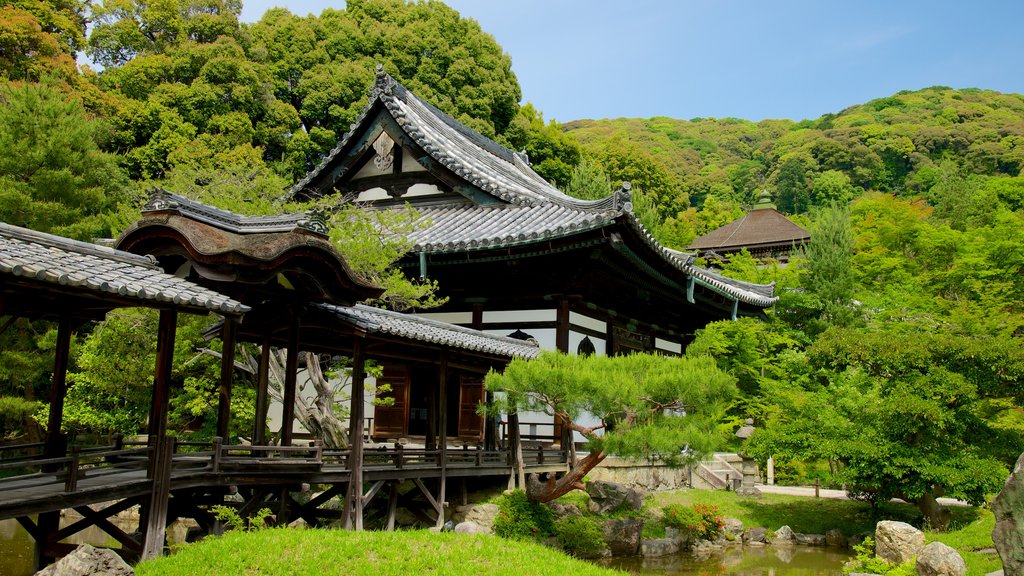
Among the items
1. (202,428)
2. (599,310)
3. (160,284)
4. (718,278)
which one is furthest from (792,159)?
(160,284)

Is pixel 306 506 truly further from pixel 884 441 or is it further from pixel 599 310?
pixel 884 441

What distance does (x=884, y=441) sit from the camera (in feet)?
47.7

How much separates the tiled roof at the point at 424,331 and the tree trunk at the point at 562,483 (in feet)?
6.39

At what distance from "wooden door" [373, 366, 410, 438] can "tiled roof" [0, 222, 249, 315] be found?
8126 millimetres

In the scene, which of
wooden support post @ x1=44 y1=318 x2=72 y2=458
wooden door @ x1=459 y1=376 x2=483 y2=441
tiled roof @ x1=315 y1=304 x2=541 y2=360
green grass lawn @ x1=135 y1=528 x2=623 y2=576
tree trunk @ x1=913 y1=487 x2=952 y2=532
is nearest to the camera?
green grass lawn @ x1=135 y1=528 x2=623 y2=576

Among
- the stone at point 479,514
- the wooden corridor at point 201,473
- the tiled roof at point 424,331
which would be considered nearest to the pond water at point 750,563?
the stone at point 479,514

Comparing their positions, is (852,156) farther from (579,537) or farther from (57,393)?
(57,393)

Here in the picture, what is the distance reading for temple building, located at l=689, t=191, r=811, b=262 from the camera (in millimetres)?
43000

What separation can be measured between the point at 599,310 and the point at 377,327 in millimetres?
8251

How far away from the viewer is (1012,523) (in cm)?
714

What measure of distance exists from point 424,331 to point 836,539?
1055 cm

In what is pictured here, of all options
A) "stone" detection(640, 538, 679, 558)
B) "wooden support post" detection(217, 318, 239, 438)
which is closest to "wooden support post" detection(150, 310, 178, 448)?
"wooden support post" detection(217, 318, 239, 438)

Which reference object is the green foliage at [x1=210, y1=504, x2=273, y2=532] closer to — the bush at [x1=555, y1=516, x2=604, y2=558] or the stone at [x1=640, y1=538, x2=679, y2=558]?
the bush at [x1=555, y1=516, x2=604, y2=558]

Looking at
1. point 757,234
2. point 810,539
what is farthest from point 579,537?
point 757,234
